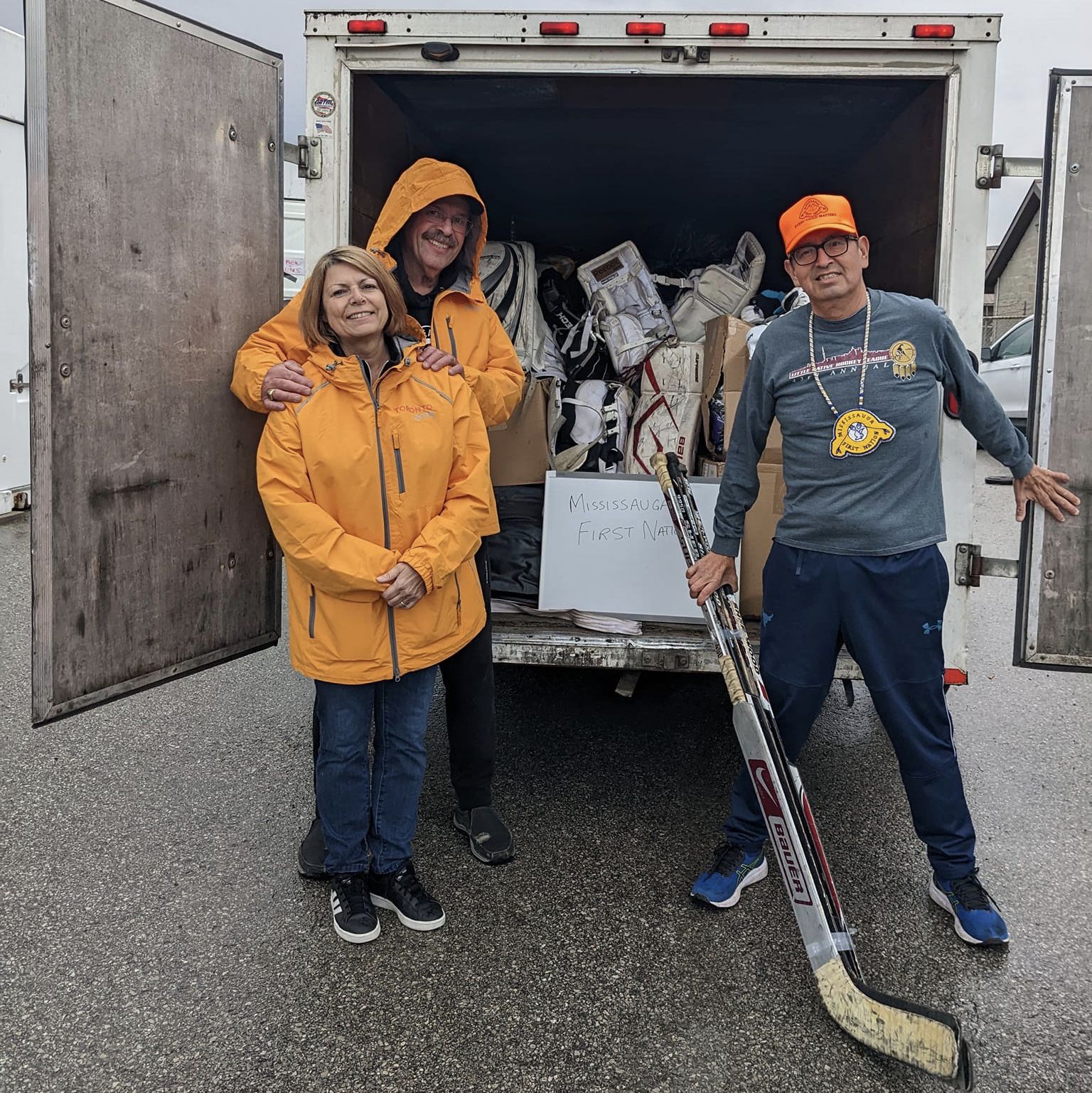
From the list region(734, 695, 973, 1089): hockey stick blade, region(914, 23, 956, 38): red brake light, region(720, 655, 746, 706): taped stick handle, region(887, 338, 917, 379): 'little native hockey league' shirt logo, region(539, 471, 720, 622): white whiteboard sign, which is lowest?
region(734, 695, 973, 1089): hockey stick blade

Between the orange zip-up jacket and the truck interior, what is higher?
the truck interior

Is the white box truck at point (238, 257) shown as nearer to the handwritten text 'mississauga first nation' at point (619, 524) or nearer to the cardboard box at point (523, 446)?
the handwritten text 'mississauga first nation' at point (619, 524)

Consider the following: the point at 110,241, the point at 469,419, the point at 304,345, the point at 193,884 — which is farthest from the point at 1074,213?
the point at 193,884

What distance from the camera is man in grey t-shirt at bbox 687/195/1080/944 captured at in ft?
8.18

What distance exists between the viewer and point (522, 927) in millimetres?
2688

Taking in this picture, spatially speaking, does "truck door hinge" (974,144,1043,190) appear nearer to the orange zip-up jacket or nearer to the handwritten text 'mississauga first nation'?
the handwritten text 'mississauga first nation'

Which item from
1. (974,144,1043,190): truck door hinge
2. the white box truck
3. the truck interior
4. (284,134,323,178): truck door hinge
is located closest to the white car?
the truck interior

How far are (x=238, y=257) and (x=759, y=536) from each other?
1.89m

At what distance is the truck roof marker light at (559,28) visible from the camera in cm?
296

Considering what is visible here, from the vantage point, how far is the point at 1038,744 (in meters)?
4.01

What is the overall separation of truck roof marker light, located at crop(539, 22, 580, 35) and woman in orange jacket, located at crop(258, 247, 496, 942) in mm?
997

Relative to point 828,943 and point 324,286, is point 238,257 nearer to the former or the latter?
point 324,286

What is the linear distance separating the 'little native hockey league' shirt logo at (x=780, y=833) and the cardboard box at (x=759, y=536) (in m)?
1.02

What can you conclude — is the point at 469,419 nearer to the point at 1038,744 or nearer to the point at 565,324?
the point at 565,324
